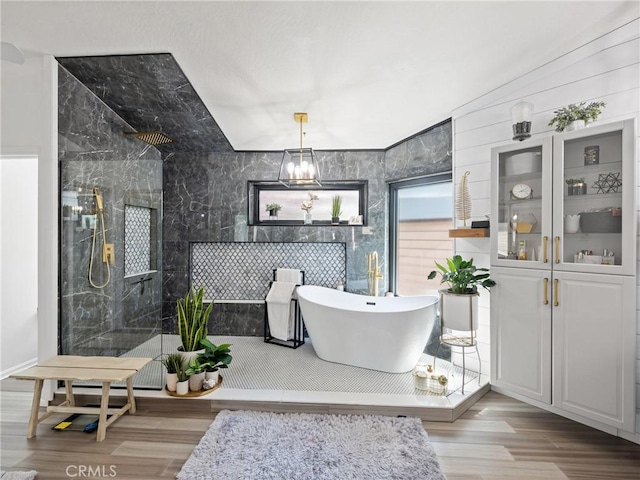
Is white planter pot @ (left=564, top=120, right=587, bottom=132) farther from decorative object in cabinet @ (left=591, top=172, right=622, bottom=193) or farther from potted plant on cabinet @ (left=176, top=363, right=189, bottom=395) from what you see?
potted plant on cabinet @ (left=176, top=363, right=189, bottom=395)

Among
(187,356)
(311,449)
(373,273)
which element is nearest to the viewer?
(311,449)

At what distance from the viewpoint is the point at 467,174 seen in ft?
9.88

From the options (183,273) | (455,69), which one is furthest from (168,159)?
(455,69)

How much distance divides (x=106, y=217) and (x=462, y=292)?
348 cm

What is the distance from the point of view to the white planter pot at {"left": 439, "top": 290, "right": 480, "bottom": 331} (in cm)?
257

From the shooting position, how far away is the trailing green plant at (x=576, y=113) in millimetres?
2162

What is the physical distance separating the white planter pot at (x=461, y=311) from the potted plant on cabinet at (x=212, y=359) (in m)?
1.99

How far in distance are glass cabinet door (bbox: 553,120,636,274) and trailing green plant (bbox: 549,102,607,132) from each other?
191mm

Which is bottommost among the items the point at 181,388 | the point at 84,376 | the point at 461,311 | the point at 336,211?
the point at 181,388

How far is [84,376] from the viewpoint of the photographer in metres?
2.17

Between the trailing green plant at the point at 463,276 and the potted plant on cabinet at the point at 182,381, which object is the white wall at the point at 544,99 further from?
the potted plant on cabinet at the point at 182,381

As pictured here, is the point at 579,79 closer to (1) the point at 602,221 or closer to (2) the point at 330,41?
(1) the point at 602,221

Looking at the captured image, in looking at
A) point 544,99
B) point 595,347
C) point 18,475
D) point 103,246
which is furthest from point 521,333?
point 103,246

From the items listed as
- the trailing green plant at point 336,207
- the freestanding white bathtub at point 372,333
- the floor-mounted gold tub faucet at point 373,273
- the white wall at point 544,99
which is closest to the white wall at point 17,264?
the freestanding white bathtub at point 372,333
